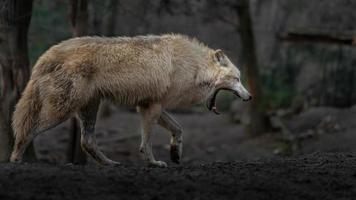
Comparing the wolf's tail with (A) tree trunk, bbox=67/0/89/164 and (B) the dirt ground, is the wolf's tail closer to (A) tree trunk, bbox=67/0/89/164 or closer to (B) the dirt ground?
(B) the dirt ground

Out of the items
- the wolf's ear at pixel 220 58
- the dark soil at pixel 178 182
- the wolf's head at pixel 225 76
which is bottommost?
the dark soil at pixel 178 182

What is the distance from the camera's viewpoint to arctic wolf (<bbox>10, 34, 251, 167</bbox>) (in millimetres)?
8977

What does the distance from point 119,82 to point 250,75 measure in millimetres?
9836

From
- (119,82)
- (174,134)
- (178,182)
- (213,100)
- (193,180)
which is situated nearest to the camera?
(178,182)

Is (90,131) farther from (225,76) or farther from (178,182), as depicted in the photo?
(178,182)

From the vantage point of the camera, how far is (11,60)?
1084 cm

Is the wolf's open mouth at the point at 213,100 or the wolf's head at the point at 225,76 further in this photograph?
the wolf's open mouth at the point at 213,100

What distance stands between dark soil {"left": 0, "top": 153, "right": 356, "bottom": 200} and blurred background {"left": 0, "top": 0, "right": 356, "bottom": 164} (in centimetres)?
580

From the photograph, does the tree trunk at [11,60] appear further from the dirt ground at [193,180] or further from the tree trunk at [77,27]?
the dirt ground at [193,180]

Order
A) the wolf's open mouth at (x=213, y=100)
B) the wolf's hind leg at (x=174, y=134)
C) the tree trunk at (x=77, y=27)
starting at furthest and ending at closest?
the tree trunk at (x=77, y=27), the wolf's open mouth at (x=213, y=100), the wolf's hind leg at (x=174, y=134)

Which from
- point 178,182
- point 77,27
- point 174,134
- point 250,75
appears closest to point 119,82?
point 174,134

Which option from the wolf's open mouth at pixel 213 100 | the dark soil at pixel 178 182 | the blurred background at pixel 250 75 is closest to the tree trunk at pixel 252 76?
the blurred background at pixel 250 75

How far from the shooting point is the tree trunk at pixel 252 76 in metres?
18.5

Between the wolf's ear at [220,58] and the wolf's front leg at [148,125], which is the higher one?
the wolf's ear at [220,58]
